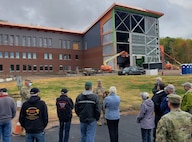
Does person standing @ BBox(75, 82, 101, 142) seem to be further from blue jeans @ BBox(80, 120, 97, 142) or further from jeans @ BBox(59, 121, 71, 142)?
jeans @ BBox(59, 121, 71, 142)

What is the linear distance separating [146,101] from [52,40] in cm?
5834

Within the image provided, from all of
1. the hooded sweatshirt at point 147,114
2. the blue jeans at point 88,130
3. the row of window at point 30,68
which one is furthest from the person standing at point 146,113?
the row of window at point 30,68

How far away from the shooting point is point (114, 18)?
5388 cm

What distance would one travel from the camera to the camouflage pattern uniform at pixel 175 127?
3609mm

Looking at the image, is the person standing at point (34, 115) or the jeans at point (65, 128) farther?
the jeans at point (65, 128)

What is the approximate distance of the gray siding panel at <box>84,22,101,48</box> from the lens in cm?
5975

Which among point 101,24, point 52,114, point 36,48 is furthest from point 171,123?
point 36,48

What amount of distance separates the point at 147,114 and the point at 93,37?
56.5 meters

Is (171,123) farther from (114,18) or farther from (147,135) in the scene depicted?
(114,18)

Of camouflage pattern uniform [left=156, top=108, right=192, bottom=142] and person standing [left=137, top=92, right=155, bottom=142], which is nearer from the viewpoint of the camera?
camouflage pattern uniform [left=156, top=108, right=192, bottom=142]

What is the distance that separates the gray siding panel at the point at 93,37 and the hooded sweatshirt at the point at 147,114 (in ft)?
175

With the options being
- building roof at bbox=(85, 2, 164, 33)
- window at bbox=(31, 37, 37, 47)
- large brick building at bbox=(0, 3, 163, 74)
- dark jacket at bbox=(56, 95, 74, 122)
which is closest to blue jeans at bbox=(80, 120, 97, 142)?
dark jacket at bbox=(56, 95, 74, 122)

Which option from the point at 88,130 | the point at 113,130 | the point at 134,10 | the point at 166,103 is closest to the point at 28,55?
the point at 134,10

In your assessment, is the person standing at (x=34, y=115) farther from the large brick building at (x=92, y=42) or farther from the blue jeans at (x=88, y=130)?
the large brick building at (x=92, y=42)
